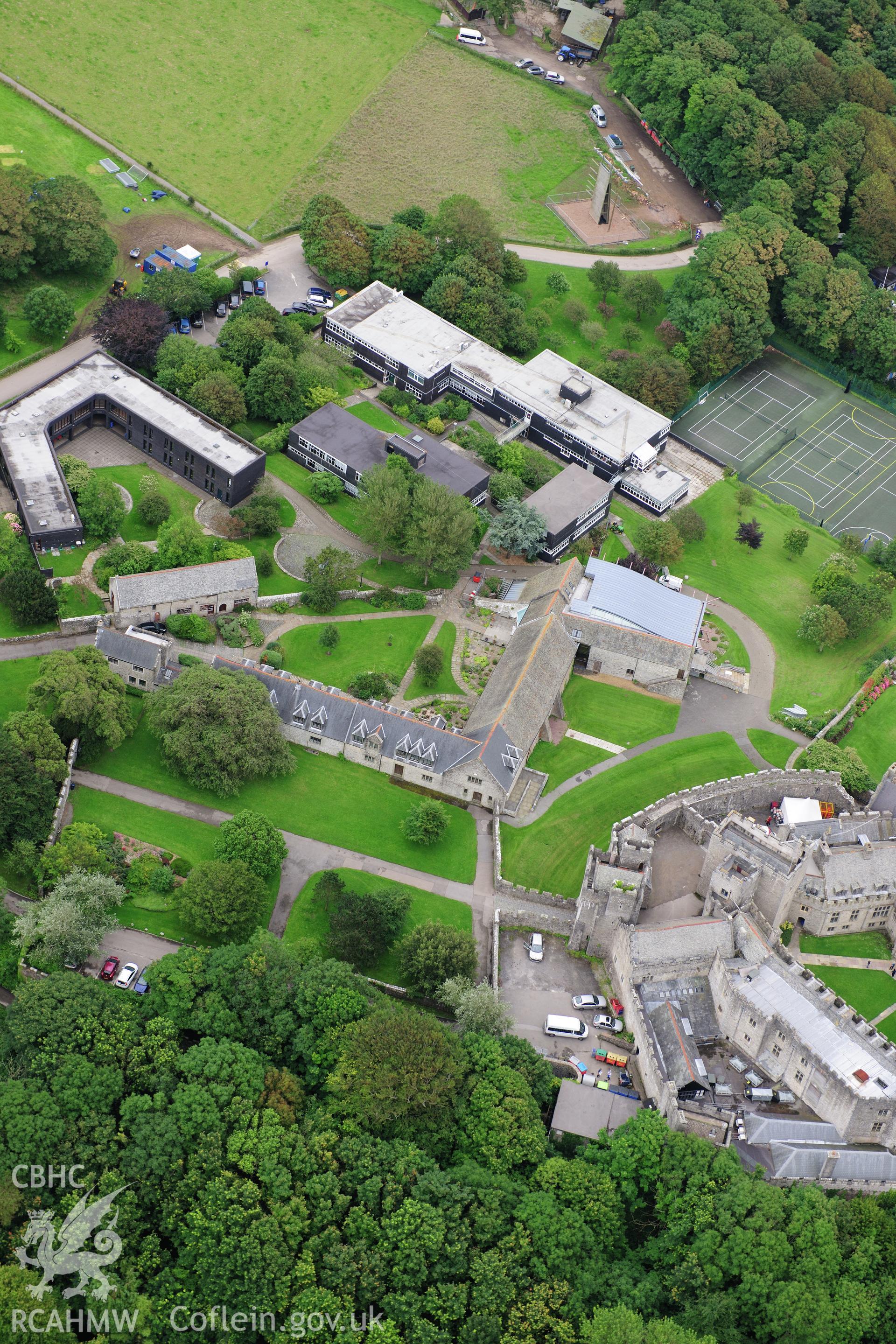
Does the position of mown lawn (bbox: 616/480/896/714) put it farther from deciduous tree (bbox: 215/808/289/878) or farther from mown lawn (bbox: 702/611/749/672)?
deciduous tree (bbox: 215/808/289/878)

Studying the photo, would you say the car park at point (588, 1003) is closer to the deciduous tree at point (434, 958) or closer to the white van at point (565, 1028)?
the white van at point (565, 1028)

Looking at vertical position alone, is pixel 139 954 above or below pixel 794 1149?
below

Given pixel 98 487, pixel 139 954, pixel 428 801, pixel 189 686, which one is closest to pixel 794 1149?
pixel 428 801

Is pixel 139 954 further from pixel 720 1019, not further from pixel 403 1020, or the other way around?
pixel 720 1019

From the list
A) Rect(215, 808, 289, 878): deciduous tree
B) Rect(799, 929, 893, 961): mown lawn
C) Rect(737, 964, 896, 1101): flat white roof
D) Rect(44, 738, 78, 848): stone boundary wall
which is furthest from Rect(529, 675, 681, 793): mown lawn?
Rect(44, 738, 78, 848): stone boundary wall

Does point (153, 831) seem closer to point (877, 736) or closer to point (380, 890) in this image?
point (380, 890)

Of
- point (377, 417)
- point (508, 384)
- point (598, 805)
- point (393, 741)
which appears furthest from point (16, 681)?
point (508, 384)
